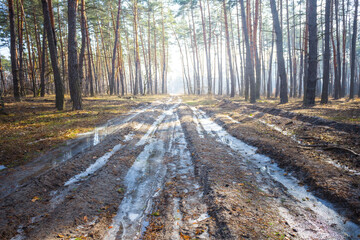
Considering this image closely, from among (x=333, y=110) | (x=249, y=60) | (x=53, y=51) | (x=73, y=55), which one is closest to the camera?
(x=333, y=110)

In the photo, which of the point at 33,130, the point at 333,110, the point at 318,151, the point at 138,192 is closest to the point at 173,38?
the point at 333,110

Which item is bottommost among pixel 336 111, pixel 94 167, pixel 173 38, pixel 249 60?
pixel 94 167

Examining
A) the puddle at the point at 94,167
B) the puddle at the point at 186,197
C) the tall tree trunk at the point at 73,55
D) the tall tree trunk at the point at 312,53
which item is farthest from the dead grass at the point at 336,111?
the tall tree trunk at the point at 73,55

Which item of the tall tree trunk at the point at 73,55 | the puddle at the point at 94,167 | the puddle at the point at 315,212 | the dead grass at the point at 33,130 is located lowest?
the puddle at the point at 315,212

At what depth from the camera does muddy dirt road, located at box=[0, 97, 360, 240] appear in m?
2.55

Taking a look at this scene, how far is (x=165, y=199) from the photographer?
3.33m

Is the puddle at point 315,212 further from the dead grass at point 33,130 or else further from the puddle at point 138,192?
the dead grass at point 33,130

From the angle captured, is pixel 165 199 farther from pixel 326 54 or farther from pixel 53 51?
pixel 326 54

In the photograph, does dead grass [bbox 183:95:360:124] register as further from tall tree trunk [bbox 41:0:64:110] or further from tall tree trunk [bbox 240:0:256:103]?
tall tree trunk [bbox 41:0:64:110]

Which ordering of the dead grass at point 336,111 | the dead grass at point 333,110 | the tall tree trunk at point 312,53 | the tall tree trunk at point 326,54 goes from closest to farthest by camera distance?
the dead grass at point 336,111, the dead grass at point 333,110, the tall tree trunk at point 312,53, the tall tree trunk at point 326,54

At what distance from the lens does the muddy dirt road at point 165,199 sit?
8.38 feet

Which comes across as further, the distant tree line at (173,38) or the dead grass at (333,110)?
the distant tree line at (173,38)

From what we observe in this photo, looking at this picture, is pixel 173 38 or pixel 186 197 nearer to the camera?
pixel 186 197

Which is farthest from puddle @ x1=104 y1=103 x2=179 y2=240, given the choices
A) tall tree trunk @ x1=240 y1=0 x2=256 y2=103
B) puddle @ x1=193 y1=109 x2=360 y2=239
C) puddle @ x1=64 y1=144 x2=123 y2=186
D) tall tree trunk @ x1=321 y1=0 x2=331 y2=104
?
tall tree trunk @ x1=321 y1=0 x2=331 y2=104
